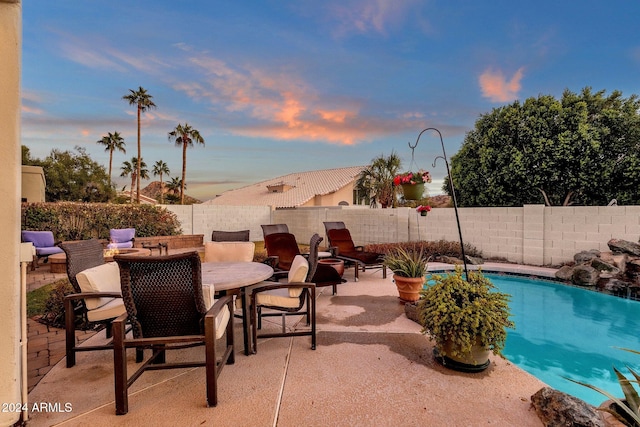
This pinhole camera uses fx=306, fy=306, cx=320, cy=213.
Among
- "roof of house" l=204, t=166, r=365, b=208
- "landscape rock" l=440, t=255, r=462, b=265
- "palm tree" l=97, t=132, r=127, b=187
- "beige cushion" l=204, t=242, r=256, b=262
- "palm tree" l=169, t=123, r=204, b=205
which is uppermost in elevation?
"palm tree" l=97, t=132, r=127, b=187

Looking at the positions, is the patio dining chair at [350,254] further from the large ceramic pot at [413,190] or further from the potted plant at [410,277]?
the large ceramic pot at [413,190]

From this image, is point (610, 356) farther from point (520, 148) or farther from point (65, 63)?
point (65, 63)

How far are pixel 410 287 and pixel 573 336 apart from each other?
90.8 inches

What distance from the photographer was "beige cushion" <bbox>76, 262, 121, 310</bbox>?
2645 millimetres

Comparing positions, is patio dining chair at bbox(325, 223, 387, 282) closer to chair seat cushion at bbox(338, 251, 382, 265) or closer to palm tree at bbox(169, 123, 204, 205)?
chair seat cushion at bbox(338, 251, 382, 265)

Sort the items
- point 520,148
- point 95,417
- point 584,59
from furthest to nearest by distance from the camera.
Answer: point 520,148 → point 584,59 → point 95,417

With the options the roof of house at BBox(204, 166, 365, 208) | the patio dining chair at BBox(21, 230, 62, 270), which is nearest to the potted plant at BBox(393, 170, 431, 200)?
the patio dining chair at BBox(21, 230, 62, 270)

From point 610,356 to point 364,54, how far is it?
26.1 ft

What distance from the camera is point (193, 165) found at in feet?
73.2

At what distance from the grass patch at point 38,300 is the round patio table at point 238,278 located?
Answer: 8.65 ft

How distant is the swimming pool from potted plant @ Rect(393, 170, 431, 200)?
2.16 metres

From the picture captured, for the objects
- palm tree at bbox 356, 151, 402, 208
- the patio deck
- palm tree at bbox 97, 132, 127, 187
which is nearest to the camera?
the patio deck

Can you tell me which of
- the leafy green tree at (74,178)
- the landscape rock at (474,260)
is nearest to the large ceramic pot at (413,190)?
the landscape rock at (474,260)

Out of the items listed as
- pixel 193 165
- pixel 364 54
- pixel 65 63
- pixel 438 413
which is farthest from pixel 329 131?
pixel 193 165
